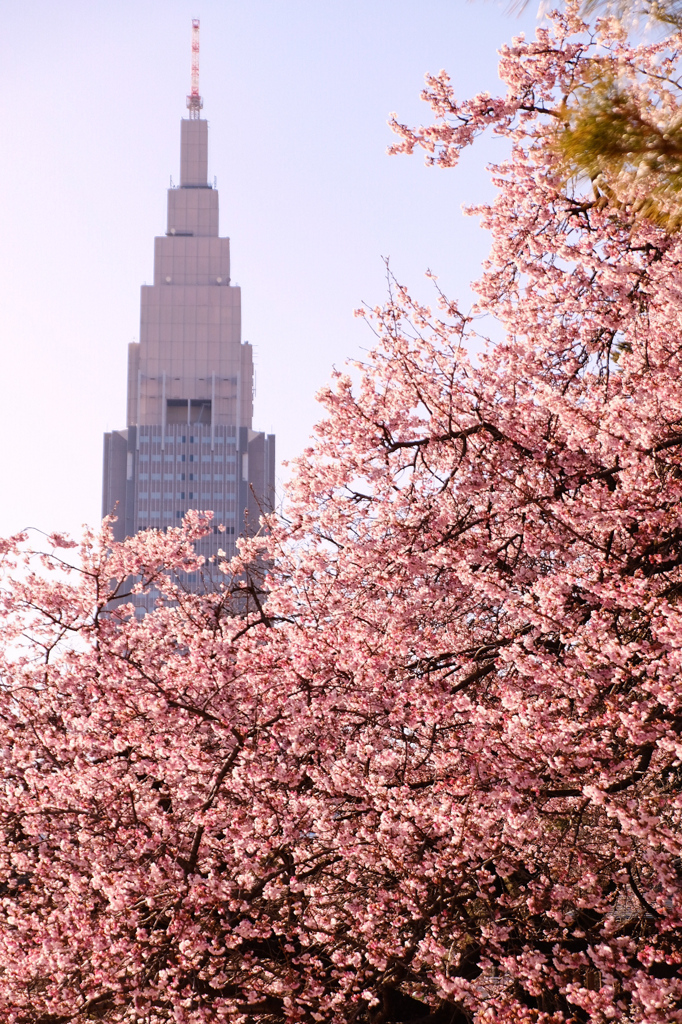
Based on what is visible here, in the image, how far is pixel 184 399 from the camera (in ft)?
358

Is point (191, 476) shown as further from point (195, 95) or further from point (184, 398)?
point (195, 95)

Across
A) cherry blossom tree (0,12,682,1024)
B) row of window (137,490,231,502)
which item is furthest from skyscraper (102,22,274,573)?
cherry blossom tree (0,12,682,1024)

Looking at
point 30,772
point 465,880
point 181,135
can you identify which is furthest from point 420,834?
point 181,135

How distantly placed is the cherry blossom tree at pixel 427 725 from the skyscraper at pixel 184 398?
99.2 m

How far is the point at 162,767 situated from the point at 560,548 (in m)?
2.86

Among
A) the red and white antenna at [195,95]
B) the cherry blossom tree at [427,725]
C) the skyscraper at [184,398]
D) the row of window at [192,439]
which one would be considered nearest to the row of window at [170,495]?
the skyscraper at [184,398]

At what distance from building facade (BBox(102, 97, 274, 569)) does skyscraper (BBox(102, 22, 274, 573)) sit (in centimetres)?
10

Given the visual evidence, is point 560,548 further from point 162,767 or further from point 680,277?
point 162,767

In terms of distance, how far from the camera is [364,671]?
6094 millimetres

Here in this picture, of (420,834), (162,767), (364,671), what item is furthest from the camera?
(162,767)

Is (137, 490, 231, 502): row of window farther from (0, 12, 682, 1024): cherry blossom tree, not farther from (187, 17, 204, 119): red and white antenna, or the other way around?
(0, 12, 682, 1024): cherry blossom tree

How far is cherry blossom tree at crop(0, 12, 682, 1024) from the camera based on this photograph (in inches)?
217

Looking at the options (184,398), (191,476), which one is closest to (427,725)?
(191,476)

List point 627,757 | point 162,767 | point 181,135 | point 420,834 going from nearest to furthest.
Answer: point 627,757 → point 420,834 → point 162,767 → point 181,135
